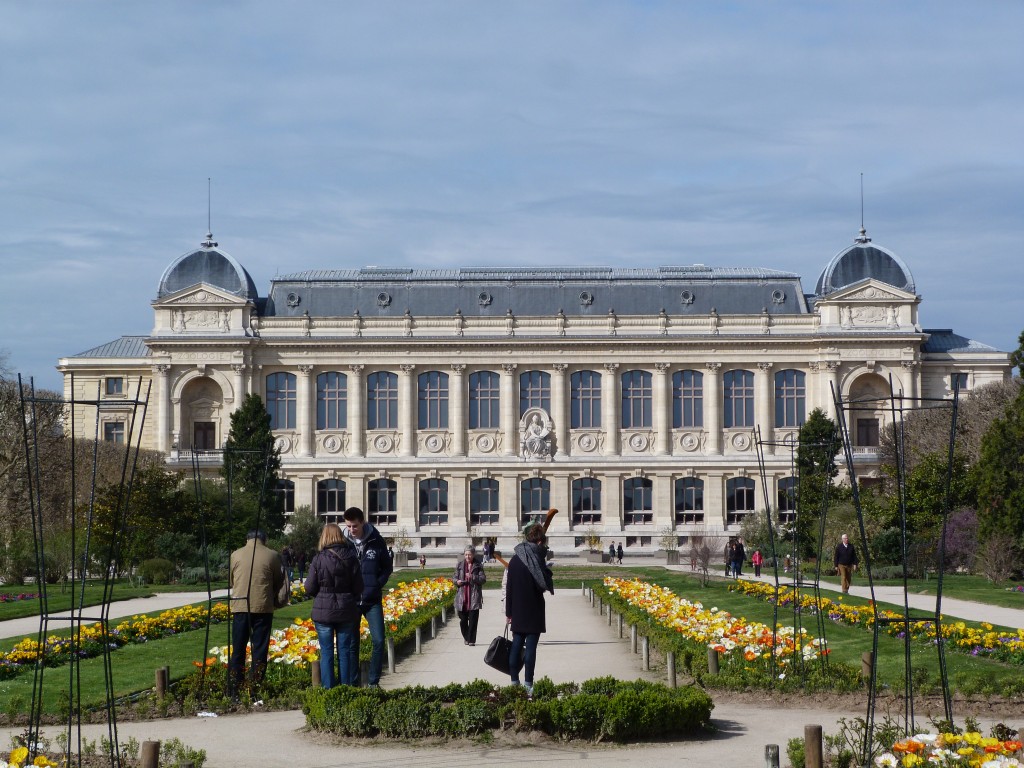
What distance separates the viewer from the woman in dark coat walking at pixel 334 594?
18375 millimetres

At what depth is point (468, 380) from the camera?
9044cm

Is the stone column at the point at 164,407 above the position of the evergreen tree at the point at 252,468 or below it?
above

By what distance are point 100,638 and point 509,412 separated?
208 ft

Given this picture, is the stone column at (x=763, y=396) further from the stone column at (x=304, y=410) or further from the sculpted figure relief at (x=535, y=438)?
the stone column at (x=304, y=410)

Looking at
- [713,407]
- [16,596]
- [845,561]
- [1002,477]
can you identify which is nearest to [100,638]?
[16,596]

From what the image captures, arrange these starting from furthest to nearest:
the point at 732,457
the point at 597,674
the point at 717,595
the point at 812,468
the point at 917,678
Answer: the point at 732,457
the point at 812,468
the point at 717,595
the point at 597,674
the point at 917,678

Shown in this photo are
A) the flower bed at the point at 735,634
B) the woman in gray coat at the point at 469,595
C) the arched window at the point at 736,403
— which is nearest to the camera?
the flower bed at the point at 735,634

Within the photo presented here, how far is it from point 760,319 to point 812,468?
20.4 meters

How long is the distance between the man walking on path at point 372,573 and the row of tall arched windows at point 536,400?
6950 centimetres

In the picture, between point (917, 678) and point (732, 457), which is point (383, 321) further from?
point (917, 678)

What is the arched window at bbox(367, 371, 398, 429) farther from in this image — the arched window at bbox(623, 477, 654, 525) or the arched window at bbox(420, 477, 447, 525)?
the arched window at bbox(623, 477, 654, 525)

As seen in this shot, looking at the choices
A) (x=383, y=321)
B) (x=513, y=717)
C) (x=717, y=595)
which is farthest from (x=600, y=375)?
(x=513, y=717)

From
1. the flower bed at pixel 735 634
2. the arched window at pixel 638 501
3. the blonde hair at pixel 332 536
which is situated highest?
the arched window at pixel 638 501

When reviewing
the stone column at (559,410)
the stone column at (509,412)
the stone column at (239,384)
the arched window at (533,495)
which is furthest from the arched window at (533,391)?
the stone column at (239,384)
